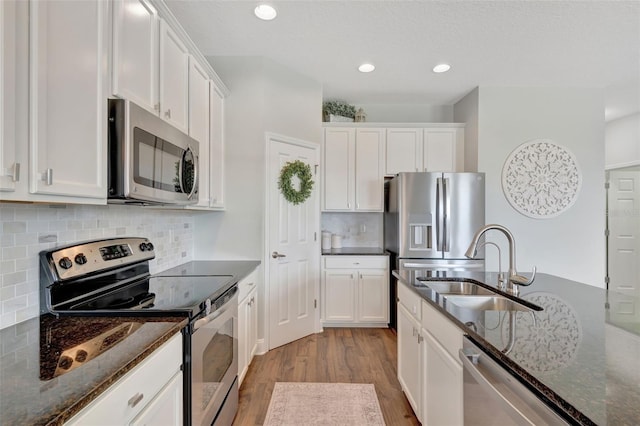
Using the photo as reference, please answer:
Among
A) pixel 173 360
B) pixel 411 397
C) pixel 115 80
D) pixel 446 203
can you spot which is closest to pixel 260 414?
pixel 411 397

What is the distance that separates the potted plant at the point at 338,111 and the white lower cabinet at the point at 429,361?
2451mm

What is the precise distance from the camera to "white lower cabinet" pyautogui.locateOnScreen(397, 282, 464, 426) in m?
1.32

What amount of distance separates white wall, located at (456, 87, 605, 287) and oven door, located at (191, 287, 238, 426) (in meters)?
3.03

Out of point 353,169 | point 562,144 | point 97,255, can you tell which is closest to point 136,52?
point 97,255

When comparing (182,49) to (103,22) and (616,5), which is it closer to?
(103,22)

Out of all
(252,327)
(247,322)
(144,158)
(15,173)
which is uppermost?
(144,158)

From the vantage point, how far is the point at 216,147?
2.67 meters

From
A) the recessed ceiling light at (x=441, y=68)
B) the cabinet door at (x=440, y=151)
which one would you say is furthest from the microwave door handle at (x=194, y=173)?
the cabinet door at (x=440, y=151)

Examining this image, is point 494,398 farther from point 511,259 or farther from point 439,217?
point 439,217

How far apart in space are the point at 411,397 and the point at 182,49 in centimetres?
265

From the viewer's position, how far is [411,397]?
75.8 inches

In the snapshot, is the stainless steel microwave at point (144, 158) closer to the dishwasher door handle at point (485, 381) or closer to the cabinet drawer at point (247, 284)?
the cabinet drawer at point (247, 284)

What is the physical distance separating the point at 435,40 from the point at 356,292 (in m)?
2.66

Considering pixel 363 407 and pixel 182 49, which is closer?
pixel 182 49
